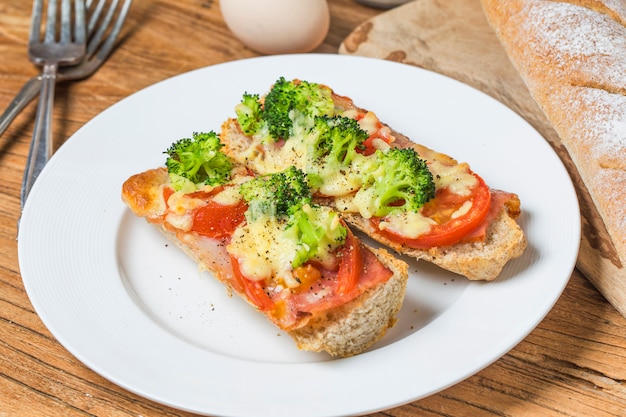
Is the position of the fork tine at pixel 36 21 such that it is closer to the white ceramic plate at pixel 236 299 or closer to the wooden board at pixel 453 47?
the white ceramic plate at pixel 236 299

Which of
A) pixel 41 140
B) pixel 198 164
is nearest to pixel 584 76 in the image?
pixel 198 164

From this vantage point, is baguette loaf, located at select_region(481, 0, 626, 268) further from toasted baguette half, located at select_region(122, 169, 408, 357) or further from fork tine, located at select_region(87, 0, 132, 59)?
fork tine, located at select_region(87, 0, 132, 59)

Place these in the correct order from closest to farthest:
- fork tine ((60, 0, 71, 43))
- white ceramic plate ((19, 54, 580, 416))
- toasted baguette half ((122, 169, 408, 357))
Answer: white ceramic plate ((19, 54, 580, 416))
toasted baguette half ((122, 169, 408, 357))
fork tine ((60, 0, 71, 43))

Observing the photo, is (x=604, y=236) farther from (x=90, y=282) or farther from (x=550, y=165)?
(x=90, y=282)

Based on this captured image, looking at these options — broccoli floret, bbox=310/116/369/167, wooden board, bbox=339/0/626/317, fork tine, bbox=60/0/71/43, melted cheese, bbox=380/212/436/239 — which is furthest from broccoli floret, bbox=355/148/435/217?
fork tine, bbox=60/0/71/43

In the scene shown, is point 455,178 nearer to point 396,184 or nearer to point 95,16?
point 396,184

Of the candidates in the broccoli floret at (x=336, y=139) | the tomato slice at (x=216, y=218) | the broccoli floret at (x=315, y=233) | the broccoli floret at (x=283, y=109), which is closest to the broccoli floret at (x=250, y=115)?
the broccoli floret at (x=283, y=109)
